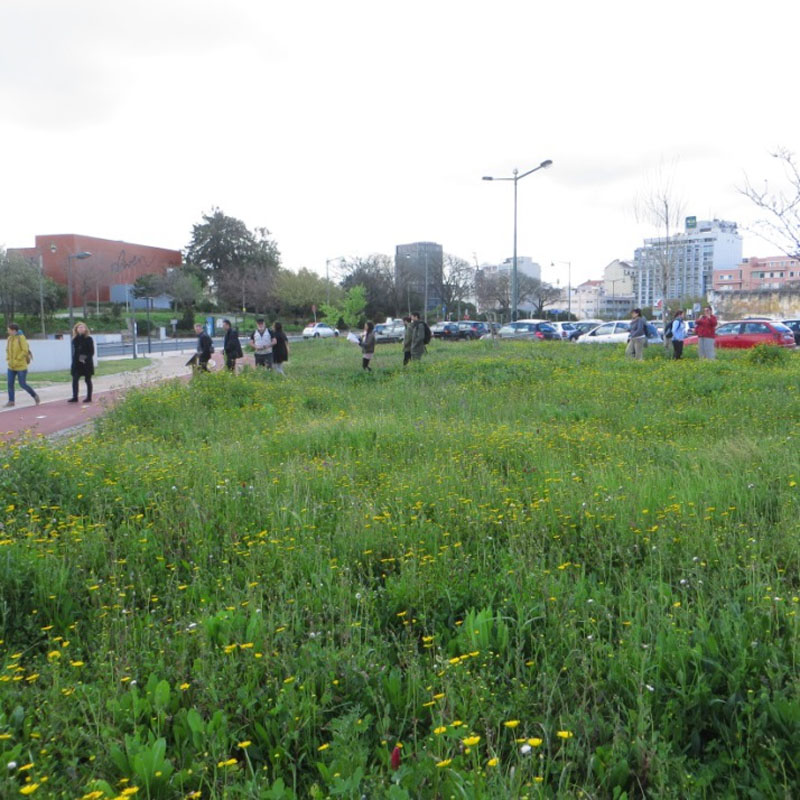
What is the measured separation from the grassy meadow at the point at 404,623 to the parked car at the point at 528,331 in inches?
1249

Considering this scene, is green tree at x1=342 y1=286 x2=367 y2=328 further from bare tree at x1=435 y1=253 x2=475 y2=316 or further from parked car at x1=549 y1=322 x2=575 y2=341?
parked car at x1=549 y1=322 x2=575 y2=341

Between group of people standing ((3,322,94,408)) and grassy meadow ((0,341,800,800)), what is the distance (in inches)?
362

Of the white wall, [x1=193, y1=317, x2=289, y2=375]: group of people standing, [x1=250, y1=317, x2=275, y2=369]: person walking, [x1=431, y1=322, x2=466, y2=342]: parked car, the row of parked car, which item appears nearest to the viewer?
[x1=193, y1=317, x2=289, y2=375]: group of people standing

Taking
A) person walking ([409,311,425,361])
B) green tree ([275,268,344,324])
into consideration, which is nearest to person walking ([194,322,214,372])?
person walking ([409,311,425,361])

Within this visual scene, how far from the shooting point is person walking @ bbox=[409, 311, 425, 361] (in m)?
20.4

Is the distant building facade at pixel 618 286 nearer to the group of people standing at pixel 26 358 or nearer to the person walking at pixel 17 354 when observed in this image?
the group of people standing at pixel 26 358

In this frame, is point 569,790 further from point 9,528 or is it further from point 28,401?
point 28,401

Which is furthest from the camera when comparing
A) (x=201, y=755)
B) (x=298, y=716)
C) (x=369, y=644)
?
(x=369, y=644)

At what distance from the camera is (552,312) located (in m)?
93.4

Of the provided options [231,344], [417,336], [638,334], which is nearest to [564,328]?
[638,334]

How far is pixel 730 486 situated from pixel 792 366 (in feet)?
42.8

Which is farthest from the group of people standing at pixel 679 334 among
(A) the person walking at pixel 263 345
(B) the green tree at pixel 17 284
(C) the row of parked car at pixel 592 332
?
(B) the green tree at pixel 17 284

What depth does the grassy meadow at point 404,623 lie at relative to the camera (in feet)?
9.24

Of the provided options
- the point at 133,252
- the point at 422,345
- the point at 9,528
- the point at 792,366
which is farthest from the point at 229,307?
the point at 9,528
